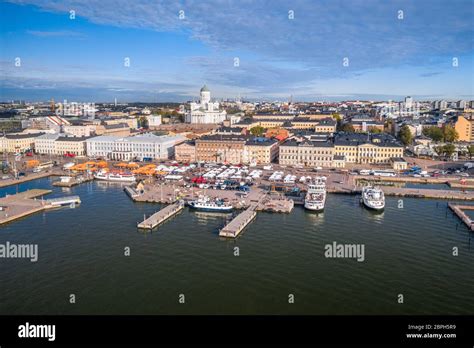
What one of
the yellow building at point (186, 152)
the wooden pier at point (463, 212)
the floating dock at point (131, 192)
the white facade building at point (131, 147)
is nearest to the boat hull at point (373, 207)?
the wooden pier at point (463, 212)

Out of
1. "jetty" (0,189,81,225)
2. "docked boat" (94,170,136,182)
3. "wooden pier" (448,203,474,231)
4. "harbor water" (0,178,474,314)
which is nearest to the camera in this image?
"harbor water" (0,178,474,314)

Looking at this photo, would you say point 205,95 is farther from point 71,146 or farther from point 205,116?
point 71,146

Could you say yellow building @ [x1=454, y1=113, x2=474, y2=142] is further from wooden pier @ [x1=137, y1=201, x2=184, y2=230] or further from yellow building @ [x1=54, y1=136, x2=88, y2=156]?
yellow building @ [x1=54, y1=136, x2=88, y2=156]

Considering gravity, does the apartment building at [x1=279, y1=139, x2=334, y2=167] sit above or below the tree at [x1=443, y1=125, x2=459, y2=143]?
below

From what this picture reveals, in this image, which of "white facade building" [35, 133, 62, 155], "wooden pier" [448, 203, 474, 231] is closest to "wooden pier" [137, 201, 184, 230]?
"wooden pier" [448, 203, 474, 231]

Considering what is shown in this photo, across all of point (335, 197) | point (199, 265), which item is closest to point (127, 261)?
point (199, 265)

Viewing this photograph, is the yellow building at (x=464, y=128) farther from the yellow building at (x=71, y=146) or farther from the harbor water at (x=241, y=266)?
the yellow building at (x=71, y=146)
